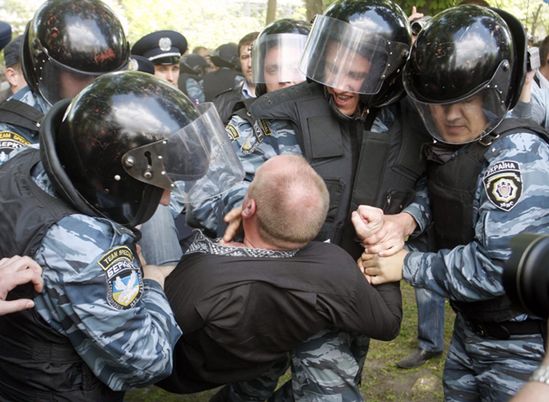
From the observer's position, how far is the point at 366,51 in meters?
2.95

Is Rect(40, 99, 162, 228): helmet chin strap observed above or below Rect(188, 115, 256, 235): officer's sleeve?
above

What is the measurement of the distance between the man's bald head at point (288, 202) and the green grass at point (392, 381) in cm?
202

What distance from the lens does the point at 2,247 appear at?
83.0 inches

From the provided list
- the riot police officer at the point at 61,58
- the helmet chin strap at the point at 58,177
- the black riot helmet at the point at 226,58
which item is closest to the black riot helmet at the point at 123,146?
the helmet chin strap at the point at 58,177

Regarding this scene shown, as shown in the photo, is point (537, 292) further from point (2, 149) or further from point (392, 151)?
point (2, 149)

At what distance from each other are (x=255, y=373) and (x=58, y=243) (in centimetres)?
108

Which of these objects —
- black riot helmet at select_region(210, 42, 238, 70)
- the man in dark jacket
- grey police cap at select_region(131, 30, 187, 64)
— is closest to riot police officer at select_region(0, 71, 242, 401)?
the man in dark jacket

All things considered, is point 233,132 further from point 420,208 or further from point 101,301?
point 101,301

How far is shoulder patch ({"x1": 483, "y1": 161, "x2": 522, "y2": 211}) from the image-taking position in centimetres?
244

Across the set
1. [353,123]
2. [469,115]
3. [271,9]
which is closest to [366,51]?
[353,123]

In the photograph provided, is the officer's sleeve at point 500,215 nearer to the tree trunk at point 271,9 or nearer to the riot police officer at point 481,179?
the riot police officer at point 481,179

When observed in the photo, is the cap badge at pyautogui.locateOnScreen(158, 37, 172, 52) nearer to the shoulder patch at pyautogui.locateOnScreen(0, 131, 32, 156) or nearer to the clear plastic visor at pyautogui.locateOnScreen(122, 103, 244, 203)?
the shoulder patch at pyautogui.locateOnScreen(0, 131, 32, 156)

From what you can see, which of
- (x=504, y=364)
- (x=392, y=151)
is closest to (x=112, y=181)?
(x=392, y=151)

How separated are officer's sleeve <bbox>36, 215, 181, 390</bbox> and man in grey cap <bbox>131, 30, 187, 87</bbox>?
4118 millimetres
